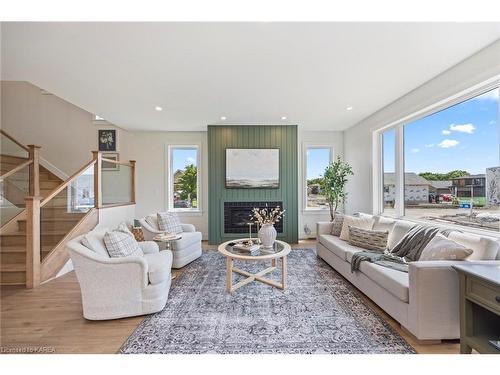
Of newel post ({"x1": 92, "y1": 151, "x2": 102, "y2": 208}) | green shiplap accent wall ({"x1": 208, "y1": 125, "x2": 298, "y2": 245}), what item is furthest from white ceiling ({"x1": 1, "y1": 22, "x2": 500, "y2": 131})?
green shiplap accent wall ({"x1": 208, "y1": 125, "x2": 298, "y2": 245})

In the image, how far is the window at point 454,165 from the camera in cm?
248

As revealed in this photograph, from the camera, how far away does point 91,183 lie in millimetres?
4203

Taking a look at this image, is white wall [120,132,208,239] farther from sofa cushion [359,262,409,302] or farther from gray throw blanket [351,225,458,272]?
sofa cushion [359,262,409,302]

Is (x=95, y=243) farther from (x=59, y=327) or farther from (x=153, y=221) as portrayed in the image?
(x=153, y=221)

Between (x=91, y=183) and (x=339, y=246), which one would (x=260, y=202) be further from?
(x=91, y=183)

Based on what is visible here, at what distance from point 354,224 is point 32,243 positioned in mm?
4530

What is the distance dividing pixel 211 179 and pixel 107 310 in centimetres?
333

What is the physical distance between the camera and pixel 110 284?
7.13ft

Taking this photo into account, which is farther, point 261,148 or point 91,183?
point 261,148

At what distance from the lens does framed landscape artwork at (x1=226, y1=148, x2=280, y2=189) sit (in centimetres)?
516

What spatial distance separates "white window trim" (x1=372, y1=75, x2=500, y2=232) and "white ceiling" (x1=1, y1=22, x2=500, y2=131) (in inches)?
14.5

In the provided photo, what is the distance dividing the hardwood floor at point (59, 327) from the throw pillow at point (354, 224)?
121 cm

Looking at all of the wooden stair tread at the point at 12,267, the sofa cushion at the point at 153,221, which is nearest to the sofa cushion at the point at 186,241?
the sofa cushion at the point at 153,221

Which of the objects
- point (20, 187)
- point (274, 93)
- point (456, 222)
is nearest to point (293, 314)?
point (456, 222)
